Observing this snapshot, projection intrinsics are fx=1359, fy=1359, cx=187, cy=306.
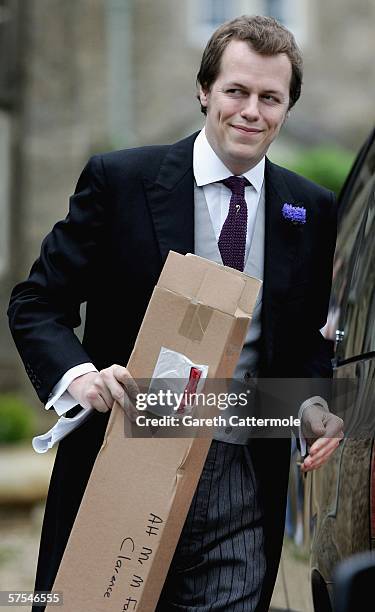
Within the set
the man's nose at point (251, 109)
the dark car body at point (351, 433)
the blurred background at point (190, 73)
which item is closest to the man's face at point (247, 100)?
the man's nose at point (251, 109)

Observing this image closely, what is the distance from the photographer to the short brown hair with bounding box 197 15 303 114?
9.21 ft

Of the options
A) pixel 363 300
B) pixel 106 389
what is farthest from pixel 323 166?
pixel 106 389

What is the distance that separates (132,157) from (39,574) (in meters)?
0.94

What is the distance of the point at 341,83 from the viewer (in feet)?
56.5

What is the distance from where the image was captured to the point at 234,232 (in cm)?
288

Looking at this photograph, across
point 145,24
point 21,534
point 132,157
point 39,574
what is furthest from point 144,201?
point 145,24

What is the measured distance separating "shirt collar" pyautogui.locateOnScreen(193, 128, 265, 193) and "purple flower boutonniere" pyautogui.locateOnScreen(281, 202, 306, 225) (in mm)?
73

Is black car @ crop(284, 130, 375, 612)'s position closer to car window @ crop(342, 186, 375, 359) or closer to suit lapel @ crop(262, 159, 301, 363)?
car window @ crop(342, 186, 375, 359)

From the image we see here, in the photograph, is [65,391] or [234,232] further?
[234,232]

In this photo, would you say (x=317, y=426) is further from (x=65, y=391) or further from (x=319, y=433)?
(x=65, y=391)

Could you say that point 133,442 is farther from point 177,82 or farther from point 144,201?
point 177,82

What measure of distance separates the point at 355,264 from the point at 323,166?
12237 millimetres

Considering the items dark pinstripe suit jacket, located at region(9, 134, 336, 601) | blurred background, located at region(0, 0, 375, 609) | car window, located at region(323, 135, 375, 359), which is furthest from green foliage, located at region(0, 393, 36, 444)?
dark pinstripe suit jacket, located at region(9, 134, 336, 601)

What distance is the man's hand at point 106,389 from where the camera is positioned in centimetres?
259
